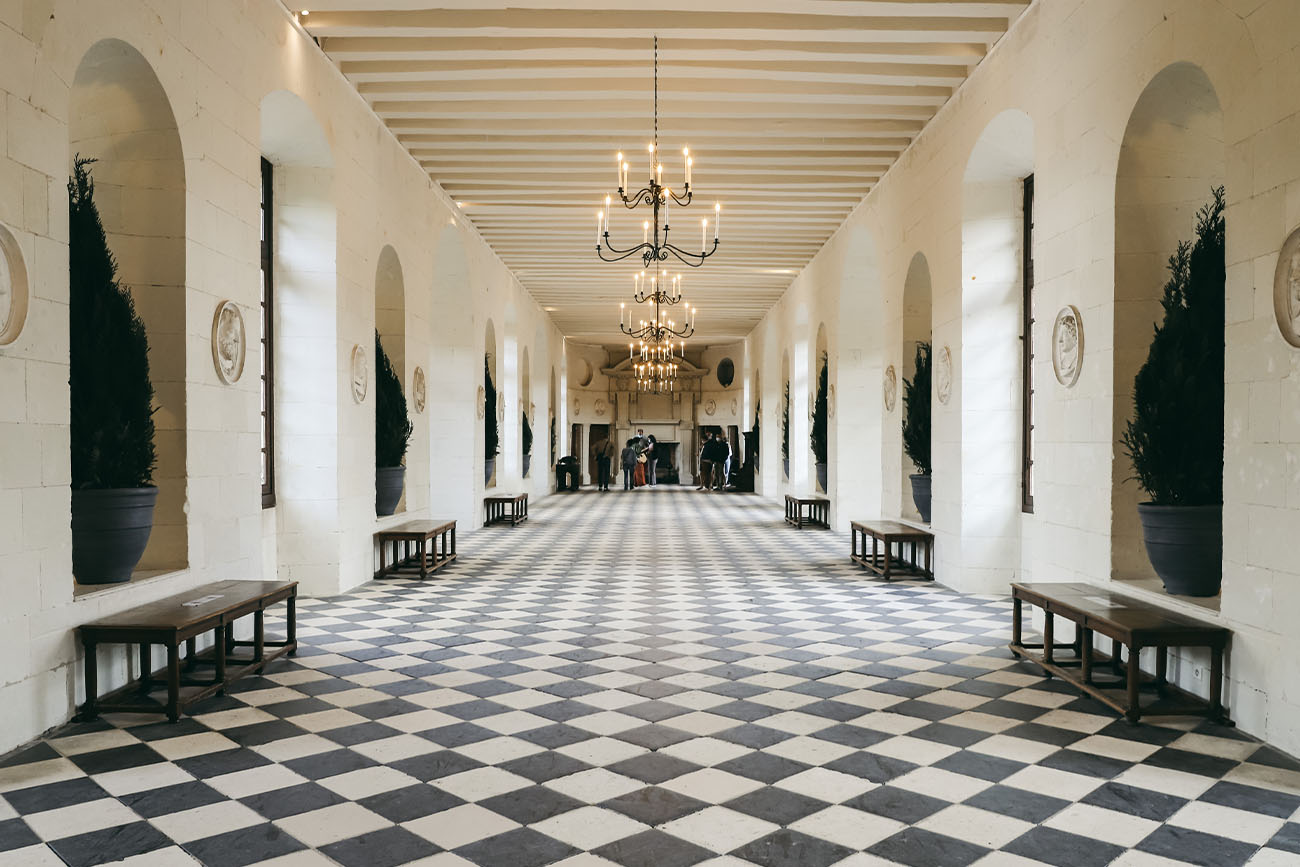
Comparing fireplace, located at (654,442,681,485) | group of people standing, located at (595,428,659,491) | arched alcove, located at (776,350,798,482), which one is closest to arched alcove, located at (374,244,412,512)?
arched alcove, located at (776,350,798,482)

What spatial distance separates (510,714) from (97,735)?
1.61 m

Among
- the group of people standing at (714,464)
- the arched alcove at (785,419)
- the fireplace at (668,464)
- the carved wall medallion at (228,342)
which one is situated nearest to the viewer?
the carved wall medallion at (228,342)

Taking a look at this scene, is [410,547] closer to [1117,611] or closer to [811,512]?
[811,512]

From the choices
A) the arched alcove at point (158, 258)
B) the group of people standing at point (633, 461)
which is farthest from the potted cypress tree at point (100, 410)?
the group of people standing at point (633, 461)

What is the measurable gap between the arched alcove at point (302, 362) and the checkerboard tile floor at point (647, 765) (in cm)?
129

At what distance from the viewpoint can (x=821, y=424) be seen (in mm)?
12852

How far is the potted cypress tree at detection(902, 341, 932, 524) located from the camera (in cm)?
824

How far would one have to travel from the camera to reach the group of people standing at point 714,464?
69.2ft

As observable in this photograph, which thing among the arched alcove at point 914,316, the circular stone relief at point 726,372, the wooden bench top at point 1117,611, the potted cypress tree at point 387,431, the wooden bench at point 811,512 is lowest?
the wooden bench at point 811,512

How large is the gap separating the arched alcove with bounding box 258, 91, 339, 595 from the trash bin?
14.5 meters

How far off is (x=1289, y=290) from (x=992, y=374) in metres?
3.80

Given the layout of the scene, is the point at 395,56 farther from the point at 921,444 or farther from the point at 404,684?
the point at 921,444

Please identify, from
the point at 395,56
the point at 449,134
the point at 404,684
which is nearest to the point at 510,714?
the point at 404,684

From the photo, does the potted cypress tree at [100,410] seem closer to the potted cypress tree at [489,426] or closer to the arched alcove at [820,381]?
the potted cypress tree at [489,426]
